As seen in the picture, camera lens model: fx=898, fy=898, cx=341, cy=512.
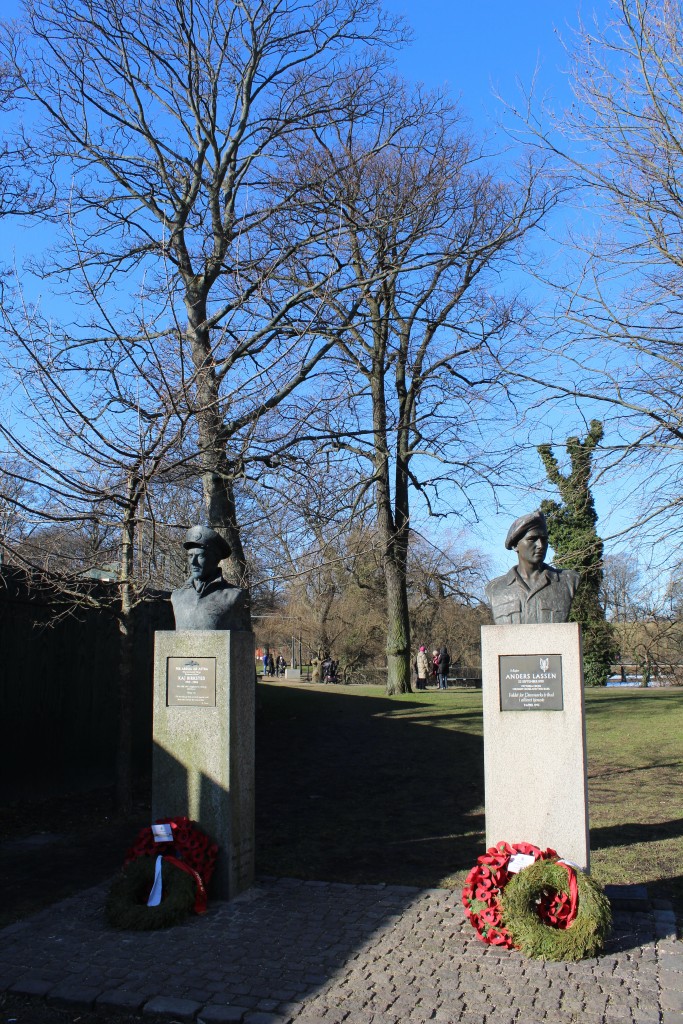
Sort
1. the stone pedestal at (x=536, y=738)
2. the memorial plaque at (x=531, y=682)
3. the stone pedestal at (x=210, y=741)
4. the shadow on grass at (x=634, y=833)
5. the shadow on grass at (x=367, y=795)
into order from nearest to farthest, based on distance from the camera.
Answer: the stone pedestal at (x=536, y=738) < the memorial plaque at (x=531, y=682) < the stone pedestal at (x=210, y=741) < the shadow on grass at (x=367, y=795) < the shadow on grass at (x=634, y=833)

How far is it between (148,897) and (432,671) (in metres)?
28.7

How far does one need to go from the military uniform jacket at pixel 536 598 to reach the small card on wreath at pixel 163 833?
288cm

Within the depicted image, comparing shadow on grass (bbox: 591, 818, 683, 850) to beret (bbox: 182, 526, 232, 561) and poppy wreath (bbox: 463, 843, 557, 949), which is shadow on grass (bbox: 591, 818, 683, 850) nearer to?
poppy wreath (bbox: 463, 843, 557, 949)

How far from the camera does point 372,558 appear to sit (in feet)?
61.4

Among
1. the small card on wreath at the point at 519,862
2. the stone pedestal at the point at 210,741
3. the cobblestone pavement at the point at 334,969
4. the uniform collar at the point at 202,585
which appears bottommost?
the cobblestone pavement at the point at 334,969

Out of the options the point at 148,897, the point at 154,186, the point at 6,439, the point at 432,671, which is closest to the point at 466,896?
the point at 148,897

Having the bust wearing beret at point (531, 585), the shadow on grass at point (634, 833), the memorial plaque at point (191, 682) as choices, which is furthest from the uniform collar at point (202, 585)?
the shadow on grass at point (634, 833)

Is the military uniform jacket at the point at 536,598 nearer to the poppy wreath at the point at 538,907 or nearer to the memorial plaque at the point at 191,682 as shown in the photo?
the poppy wreath at the point at 538,907

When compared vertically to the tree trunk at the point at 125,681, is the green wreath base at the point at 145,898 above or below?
below

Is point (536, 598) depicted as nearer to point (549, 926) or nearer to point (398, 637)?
point (549, 926)

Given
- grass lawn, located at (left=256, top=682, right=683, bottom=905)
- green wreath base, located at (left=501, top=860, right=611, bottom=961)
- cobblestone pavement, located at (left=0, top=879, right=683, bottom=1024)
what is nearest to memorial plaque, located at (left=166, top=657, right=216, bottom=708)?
cobblestone pavement, located at (left=0, top=879, right=683, bottom=1024)

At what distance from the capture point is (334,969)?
5.23 m

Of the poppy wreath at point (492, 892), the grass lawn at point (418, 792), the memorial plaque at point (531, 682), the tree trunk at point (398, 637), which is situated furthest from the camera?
the tree trunk at point (398, 637)

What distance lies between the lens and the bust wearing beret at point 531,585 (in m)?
6.77
